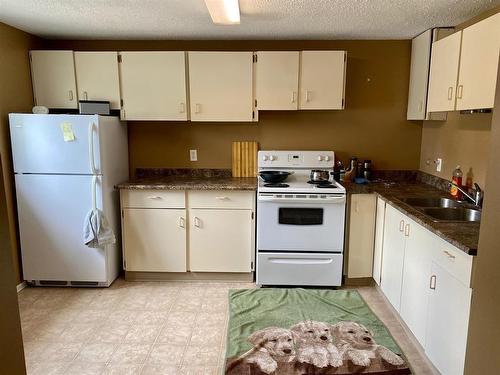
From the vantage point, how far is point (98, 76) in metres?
3.27

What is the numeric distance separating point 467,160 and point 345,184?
1.00 meters

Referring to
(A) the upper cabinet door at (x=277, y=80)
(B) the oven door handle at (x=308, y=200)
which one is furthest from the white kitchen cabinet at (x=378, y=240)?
(A) the upper cabinet door at (x=277, y=80)

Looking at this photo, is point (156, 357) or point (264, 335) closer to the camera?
point (156, 357)

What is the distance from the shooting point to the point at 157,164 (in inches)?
147

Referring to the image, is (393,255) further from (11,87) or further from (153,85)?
(11,87)

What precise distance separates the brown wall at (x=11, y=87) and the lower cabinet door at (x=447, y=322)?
119 inches

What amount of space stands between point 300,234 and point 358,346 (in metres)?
1.04

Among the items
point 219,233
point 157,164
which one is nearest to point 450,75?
point 219,233

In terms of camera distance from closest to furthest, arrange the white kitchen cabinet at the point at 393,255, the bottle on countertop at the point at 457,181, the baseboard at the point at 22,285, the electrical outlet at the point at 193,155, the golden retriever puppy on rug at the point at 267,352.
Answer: the golden retriever puppy on rug at the point at 267,352
the white kitchen cabinet at the point at 393,255
the bottle on countertop at the point at 457,181
the baseboard at the point at 22,285
the electrical outlet at the point at 193,155

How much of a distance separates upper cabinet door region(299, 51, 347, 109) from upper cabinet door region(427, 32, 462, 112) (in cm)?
72

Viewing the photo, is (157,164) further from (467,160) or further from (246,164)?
(467,160)

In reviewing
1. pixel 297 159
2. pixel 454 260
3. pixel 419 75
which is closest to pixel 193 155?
pixel 297 159

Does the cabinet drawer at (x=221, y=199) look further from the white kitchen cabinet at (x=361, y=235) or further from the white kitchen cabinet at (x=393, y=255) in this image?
the white kitchen cabinet at (x=393, y=255)

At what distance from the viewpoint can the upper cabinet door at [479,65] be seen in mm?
1994
